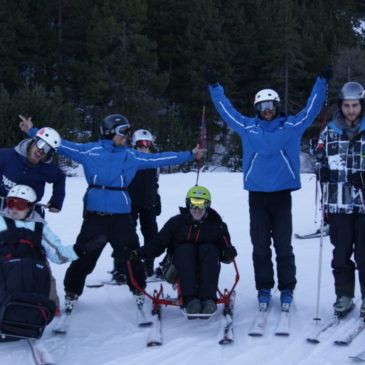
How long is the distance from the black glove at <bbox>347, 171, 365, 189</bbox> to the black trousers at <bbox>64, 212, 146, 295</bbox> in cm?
203

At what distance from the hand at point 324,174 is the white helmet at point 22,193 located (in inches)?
95.6

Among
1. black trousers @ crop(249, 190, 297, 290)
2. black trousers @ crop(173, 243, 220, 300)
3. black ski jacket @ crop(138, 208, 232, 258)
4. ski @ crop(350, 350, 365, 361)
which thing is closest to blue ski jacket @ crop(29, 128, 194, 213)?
black ski jacket @ crop(138, 208, 232, 258)

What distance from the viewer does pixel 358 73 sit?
28438mm

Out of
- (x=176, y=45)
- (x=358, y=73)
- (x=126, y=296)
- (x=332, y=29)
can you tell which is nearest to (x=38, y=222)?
(x=126, y=296)

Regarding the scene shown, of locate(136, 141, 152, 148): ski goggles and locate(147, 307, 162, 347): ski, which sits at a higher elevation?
locate(136, 141, 152, 148): ski goggles

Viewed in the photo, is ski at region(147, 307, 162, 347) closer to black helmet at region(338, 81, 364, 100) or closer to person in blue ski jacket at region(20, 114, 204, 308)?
person in blue ski jacket at region(20, 114, 204, 308)

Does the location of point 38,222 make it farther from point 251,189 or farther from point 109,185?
point 251,189

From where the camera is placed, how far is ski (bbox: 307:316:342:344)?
4.00 metres

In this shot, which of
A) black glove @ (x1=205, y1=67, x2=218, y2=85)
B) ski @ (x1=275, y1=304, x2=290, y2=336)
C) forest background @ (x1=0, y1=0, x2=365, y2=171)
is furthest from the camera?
forest background @ (x1=0, y1=0, x2=365, y2=171)

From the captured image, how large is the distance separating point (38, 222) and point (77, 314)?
45.5 inches

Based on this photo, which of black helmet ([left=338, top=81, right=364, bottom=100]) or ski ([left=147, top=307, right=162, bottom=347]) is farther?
black helmet ([left=338, top=81, right=364, bottom=100])

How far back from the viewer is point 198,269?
15.1 ft

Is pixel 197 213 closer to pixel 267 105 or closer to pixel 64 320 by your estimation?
pixel 267 105

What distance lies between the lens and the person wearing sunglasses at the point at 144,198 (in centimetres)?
602
